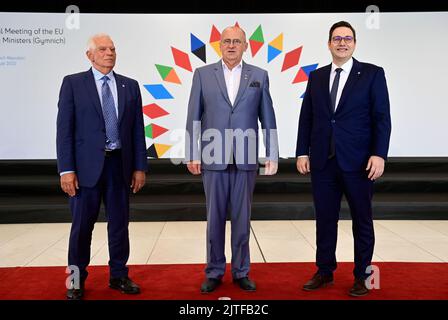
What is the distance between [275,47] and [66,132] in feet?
13.9

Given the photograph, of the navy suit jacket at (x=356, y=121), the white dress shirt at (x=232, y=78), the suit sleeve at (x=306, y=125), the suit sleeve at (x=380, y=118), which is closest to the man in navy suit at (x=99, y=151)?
the white dress shirt at (x=232, y=78)

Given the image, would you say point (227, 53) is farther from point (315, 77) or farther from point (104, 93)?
point (104, 93)

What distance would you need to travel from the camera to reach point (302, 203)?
4988 millimetres

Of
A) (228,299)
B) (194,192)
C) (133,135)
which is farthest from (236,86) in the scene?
(194,192)

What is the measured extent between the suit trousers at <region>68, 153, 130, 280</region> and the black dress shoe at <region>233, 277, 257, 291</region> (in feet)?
2.27

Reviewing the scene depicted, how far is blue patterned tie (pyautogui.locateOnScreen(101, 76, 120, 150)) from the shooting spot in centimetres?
265

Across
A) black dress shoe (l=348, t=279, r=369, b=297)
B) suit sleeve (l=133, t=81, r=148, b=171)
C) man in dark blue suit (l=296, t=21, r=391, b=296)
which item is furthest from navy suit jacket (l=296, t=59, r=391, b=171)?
suit sleeve (l=133, t=81, r=148, b=171)

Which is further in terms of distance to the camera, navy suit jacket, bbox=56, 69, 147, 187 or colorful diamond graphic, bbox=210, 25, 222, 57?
colorful diamond graphic, bbox=210, 25, 222, 57

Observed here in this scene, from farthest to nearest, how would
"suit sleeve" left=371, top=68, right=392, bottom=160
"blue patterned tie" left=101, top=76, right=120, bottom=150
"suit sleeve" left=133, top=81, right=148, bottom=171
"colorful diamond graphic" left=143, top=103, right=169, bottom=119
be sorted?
"colorful diamond graphic" left=143, top=103, right=169, bottom=119, "suit sleeve" left=133, top=81, right=148, bottom=171, "blue patterned tie" left=101, top=76, right=120, bottom=150, "suit sleeve" left=371, top=68, right=392, bottom=160

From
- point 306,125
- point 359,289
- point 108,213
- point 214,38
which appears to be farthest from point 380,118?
point 214,38

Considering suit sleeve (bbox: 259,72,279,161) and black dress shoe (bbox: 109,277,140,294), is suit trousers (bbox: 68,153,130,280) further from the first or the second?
suit sleeve (bbox: 259,72,279,161)

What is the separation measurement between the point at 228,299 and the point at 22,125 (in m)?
4.67
